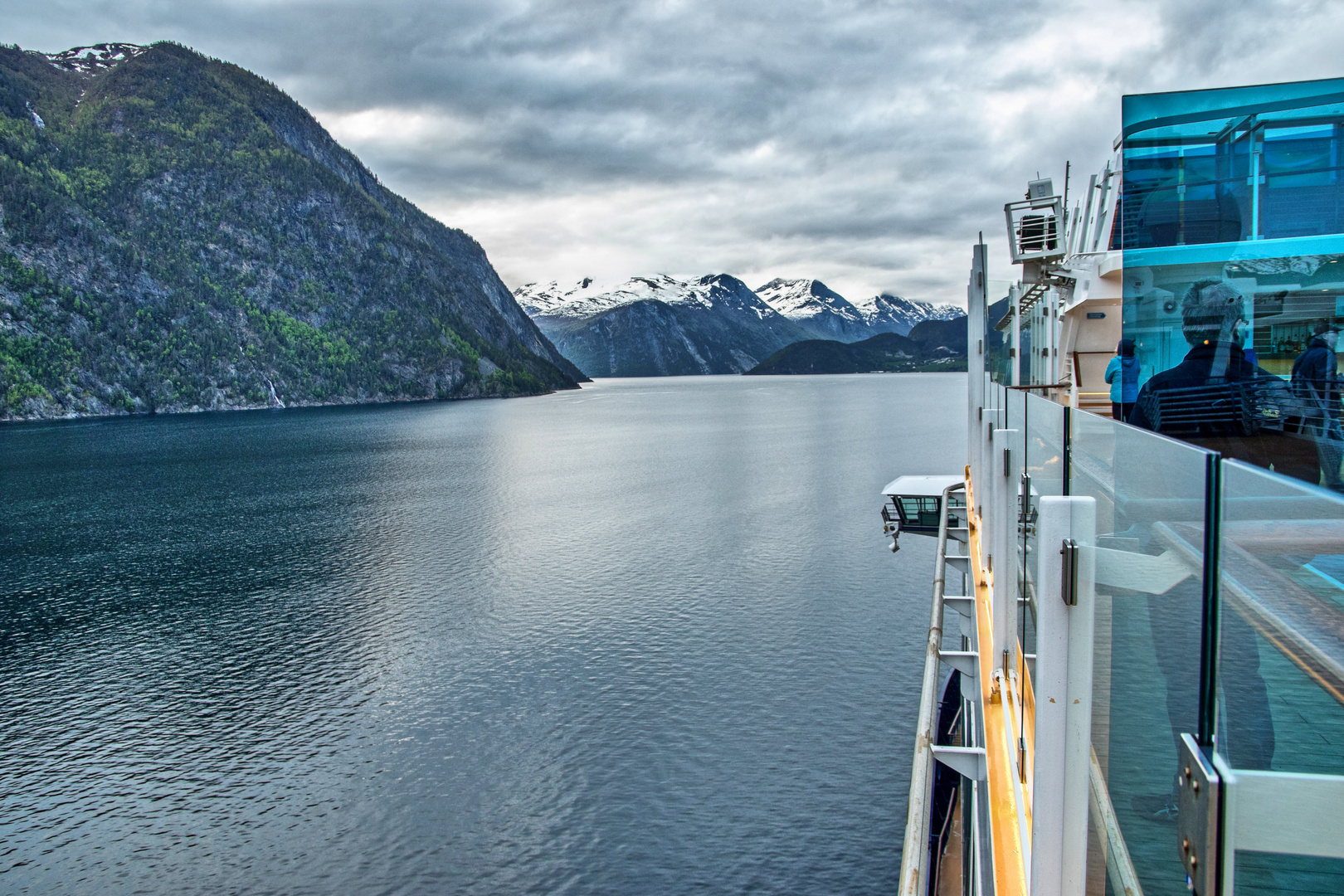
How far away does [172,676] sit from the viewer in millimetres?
25438

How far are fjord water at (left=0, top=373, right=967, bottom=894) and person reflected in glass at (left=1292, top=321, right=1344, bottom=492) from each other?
1300 centimetres

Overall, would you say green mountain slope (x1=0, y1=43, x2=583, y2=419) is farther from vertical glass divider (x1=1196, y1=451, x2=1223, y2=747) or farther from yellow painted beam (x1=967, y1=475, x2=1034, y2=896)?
vertical glass divider (x1=1196, y1=451, x2=1223, y2=747)

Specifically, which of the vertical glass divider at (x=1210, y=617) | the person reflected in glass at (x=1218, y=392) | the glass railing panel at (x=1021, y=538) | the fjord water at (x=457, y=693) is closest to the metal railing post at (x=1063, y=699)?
the vertical glass divider at (x=1210, y=617)

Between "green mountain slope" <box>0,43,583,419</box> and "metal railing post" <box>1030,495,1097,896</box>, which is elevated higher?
"green mountain slope" <box>0,43,583,419</box>

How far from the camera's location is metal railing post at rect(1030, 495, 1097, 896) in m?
3.09

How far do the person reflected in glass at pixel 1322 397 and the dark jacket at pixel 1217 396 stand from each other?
156mm

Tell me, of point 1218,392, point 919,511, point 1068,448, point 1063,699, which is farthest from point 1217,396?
point 919,511

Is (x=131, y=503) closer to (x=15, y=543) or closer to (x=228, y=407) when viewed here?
(x=15, y=543)

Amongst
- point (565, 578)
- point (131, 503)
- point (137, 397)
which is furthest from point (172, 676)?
point (137, 397)

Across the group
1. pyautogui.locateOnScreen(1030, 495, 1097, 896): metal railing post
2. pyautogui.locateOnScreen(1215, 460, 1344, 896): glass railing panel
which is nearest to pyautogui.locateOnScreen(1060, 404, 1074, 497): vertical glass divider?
pyautogui.locateOnScreen(1030, 495, 1097, 896): metal railing post

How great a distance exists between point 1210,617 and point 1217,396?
14.4 feet

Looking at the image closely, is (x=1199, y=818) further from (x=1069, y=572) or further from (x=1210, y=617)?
(x=1069, y=572)

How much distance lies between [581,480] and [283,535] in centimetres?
2232

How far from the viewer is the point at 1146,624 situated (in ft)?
9.29
